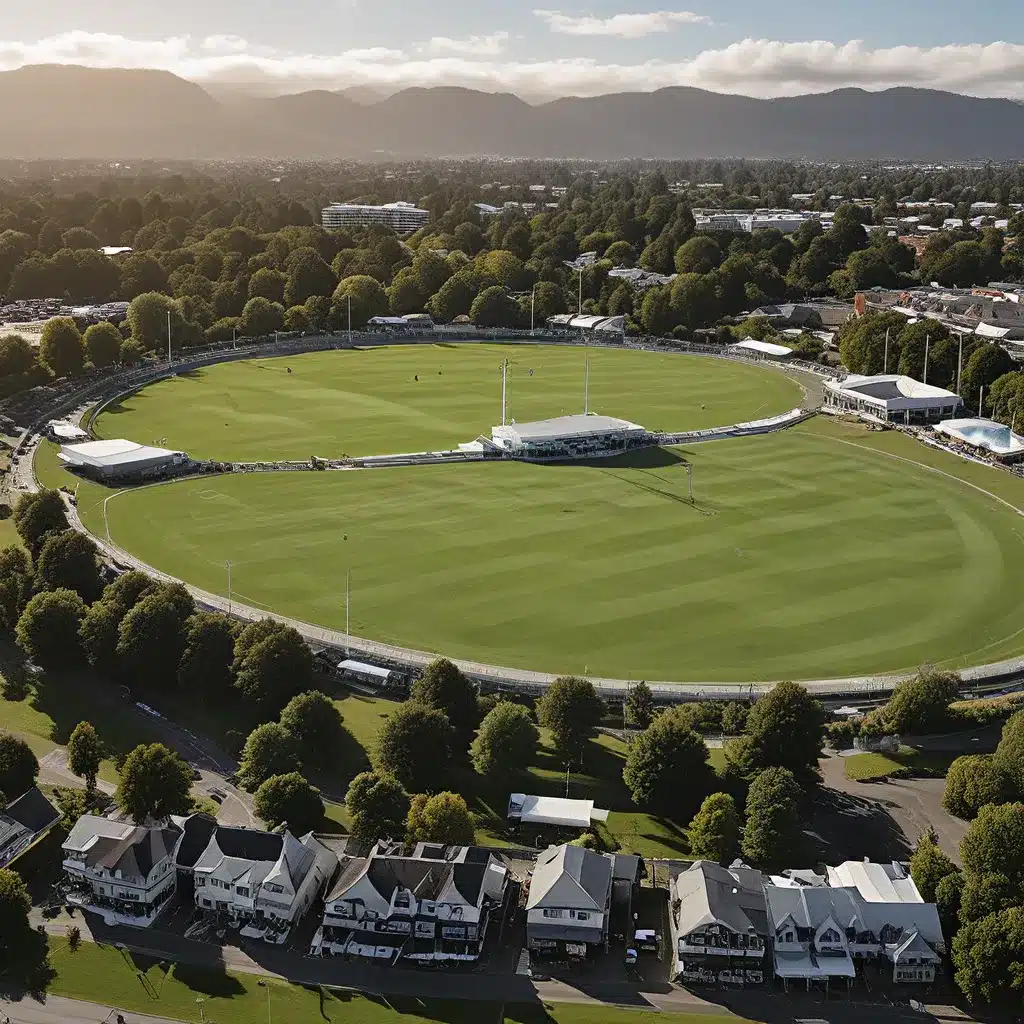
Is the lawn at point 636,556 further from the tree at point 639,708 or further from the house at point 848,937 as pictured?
the house at point 848,937

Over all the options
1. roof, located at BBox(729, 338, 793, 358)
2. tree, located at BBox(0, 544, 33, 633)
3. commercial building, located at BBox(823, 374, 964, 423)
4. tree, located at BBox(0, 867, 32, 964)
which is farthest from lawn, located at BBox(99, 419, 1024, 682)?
roof, located at BBox(729, 338, 793, 358)

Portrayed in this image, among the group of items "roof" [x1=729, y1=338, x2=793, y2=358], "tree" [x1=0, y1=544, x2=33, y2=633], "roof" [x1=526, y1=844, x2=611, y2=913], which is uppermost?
"roof" [x1=729, y1=338, x2=793, y2=358]

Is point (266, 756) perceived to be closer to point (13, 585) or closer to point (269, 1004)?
point (269, 1004)

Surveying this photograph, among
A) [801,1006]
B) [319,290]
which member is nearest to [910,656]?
[801,1006]

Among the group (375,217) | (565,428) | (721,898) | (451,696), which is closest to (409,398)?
(565,428)

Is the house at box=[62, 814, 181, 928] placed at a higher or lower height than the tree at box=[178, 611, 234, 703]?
lower

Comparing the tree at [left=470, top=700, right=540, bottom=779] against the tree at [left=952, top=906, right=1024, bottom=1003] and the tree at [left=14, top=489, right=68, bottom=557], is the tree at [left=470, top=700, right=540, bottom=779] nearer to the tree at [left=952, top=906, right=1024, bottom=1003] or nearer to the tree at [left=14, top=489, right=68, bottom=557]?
the tree at [left=952, top=906, right=1024, bottom=1003]
